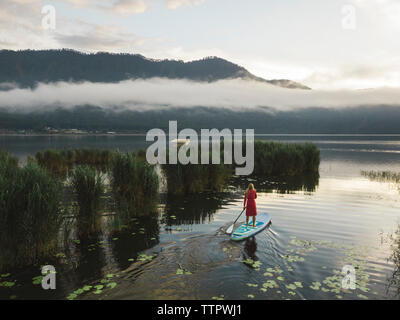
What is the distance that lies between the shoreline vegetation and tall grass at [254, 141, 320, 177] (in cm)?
120

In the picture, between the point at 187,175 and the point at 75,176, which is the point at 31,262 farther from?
the point at 187,175

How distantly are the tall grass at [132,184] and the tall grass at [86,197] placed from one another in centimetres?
283

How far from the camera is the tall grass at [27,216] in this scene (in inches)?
369

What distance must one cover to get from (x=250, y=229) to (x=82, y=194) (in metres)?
7.99

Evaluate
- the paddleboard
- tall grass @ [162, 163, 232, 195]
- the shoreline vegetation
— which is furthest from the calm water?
tall grass @ [162, 163, 232, 195]

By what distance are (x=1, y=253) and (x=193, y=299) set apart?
6.39 metres

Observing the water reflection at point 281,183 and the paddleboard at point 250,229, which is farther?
the water reflection at point 281,183

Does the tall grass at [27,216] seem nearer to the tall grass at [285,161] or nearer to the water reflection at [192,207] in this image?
the water reflection at [192,207]

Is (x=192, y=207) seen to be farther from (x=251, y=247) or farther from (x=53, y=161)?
(x=53, y=161)

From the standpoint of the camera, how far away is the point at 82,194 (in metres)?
12.9

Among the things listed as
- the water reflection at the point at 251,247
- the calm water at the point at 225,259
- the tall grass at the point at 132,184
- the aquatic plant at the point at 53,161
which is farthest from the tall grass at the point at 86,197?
the aquatic plant at the point at 53,161

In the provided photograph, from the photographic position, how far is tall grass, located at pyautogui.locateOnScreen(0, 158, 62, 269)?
9.38 m

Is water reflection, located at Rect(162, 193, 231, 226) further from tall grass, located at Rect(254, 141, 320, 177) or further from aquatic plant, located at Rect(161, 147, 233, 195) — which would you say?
tall grass, located at Rect(254, 141, 320, 177)

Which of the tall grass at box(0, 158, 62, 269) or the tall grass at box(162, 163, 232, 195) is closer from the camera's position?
the tall grass at box(0, 158, 62, 269)
